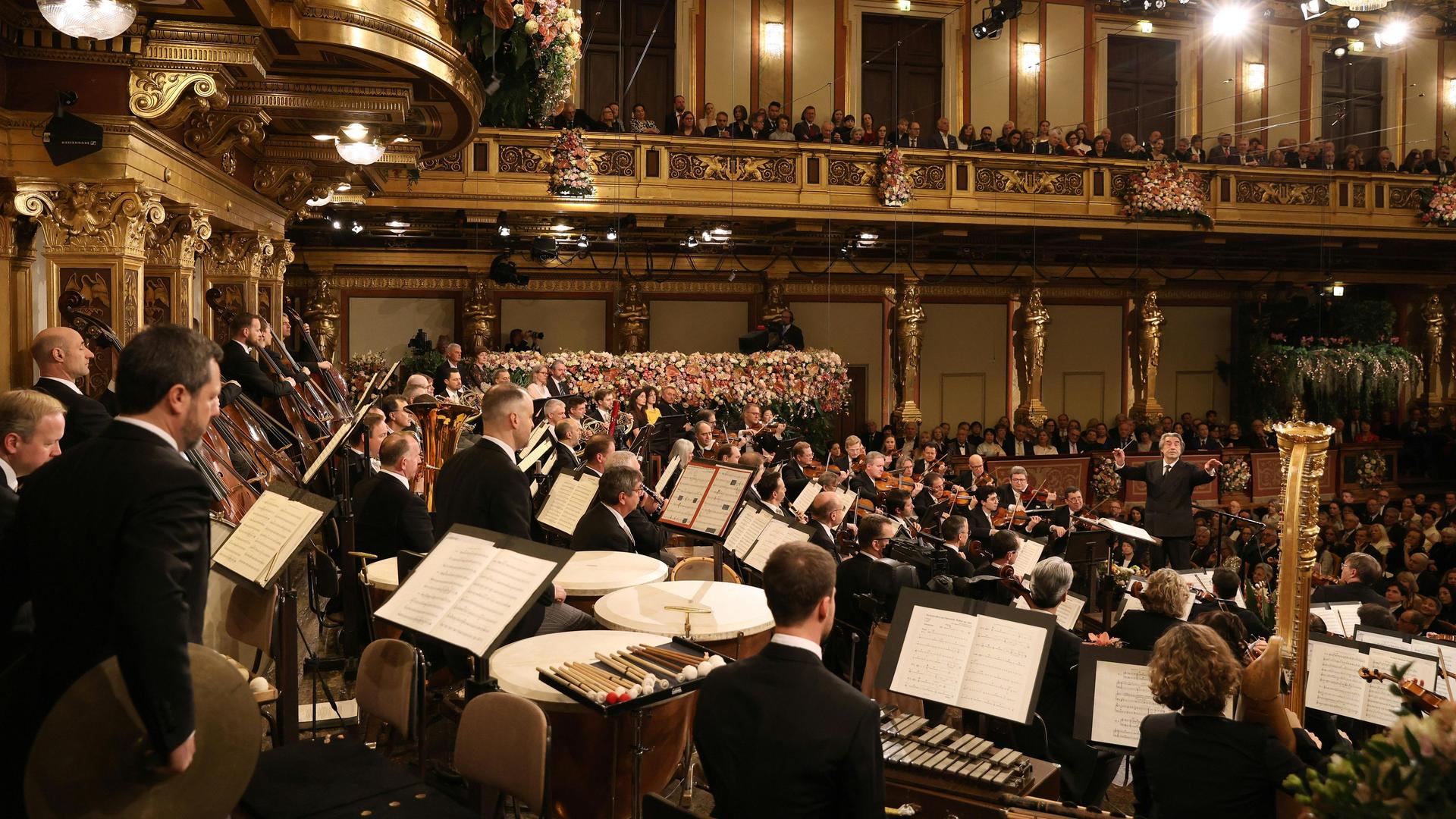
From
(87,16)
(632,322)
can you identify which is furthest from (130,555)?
(632,322)

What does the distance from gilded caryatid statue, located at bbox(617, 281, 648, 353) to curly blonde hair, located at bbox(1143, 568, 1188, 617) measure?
12824mm

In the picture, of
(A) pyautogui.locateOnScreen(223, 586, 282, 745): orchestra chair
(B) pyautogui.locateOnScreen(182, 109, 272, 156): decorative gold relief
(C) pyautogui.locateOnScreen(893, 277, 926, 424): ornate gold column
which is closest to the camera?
(A) pyautogui.locateOnScreen(223, 586, 282, 745): orchestra chair

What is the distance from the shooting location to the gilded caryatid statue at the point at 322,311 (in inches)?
644

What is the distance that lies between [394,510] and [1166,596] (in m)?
3.80

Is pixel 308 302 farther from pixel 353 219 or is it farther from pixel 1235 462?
pixel 1235 462

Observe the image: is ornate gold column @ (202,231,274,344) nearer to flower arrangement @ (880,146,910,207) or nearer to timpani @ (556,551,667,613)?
timpani @ (556,551,667,613)

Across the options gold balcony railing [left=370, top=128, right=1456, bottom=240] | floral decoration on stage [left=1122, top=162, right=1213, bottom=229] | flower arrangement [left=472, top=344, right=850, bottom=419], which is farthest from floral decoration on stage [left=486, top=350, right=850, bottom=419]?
floral decoration on stage [left=1122, top=162, right=1213, bottom=229]

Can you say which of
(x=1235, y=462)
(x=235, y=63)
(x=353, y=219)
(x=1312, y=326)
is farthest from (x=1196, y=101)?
(x=235, y=63)

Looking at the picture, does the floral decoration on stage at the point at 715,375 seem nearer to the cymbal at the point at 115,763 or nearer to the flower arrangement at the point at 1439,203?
the cymbal at the point at 115,763

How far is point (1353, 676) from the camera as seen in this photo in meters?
4.36

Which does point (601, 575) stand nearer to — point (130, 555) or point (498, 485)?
point (498, 485)

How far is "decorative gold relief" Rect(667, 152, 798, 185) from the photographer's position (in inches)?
551

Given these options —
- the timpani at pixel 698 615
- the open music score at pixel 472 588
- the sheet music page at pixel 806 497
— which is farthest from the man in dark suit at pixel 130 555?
the sheet music page at pixel 806 497

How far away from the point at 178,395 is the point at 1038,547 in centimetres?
559
